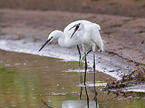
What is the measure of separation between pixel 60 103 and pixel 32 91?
42.5 inches

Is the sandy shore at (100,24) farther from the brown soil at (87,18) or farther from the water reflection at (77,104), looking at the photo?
the water reflection at (77,104)

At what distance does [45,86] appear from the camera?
7473mm

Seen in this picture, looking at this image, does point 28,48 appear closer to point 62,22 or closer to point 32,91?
point 62,22

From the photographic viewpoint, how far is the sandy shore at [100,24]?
1080 cm

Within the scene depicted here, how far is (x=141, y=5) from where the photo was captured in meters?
16.6

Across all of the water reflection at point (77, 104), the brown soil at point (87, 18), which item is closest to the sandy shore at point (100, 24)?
the brown soil at point (87, 18)

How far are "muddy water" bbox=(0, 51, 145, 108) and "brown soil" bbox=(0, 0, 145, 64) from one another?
6.40 feet

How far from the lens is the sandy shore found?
10.8 metres

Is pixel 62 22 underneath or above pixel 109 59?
above

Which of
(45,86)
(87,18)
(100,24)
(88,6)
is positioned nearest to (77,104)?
(45,86)

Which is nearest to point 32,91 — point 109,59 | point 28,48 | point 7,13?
point 109,59

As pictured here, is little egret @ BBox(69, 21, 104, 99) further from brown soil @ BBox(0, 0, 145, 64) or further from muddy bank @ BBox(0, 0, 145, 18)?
muddy bank @ BBox(0, 0, 145, 18)

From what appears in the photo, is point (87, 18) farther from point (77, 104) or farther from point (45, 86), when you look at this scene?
point (77, 104)

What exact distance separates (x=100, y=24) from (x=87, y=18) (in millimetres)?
1565
